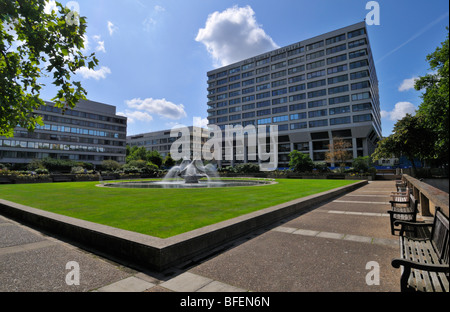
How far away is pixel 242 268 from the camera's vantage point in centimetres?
397

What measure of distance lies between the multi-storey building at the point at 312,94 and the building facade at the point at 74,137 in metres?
44.6

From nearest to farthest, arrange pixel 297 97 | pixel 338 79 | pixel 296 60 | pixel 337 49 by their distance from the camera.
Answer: pixel 338 79 → pixel 337 49 → pixel 297 97 → pixel 296 60

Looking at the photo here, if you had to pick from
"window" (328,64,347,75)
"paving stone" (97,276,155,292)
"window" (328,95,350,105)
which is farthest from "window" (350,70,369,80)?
"paving stone" (97,276,155,292)

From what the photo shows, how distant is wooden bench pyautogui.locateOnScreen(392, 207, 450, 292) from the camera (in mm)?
2537

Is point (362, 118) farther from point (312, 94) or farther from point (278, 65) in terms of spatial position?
point (278, 65)

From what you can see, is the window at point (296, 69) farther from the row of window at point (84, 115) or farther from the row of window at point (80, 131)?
the row of window at point (80, 131)

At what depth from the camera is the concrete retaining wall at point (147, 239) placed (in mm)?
4102

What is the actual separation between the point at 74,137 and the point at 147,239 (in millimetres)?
94674

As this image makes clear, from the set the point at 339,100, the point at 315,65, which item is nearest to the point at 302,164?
the point at 339,100

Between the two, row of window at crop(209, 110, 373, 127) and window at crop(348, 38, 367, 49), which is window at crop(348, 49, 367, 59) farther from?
row of window at crop(209, 110, 373, 127)

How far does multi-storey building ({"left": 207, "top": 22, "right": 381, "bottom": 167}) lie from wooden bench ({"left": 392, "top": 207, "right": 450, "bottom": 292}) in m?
65.5
